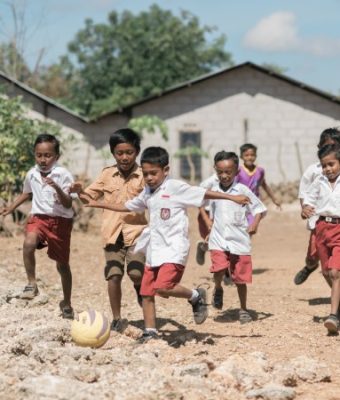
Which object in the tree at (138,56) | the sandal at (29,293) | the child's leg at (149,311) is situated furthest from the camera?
the tree at (138,56)

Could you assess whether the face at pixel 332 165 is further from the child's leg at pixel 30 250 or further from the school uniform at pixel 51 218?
the child's leg at pixel 30 250

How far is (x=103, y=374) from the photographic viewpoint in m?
Answer: 5.08

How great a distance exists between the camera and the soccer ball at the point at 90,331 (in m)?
5.89

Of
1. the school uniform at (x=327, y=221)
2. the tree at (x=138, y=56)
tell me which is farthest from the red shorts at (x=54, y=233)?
the tree at (x=138, y=56)

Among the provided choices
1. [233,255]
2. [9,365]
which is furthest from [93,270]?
[9,365]

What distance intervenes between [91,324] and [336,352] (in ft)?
5.92

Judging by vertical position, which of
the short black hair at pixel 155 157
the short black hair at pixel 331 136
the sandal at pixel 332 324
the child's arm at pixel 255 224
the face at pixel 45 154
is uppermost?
the short black hair at pixel 331 136

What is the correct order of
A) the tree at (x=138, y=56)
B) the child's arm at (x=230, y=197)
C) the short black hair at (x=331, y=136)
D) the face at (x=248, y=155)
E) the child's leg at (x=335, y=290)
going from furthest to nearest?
the tree at (x=138, y=56)
the face at (x=248, y=155)
the short black hair at (x=331, y=136)
the child's leg at (x=335, y=290)
the child's arm at (x=230, y=197)

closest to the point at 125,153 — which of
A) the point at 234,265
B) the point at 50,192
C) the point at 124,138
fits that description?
the point at 124,138

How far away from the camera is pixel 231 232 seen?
25.3ft

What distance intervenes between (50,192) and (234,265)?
178 centimetres

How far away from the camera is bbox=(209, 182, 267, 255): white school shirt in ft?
25.3

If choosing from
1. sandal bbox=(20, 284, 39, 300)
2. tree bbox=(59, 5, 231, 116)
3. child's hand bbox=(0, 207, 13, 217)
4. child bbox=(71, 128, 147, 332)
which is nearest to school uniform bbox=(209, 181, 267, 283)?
child bbox=(71, 128, 147, 332)

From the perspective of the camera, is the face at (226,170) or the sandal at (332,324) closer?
the sandal at (332,324)
